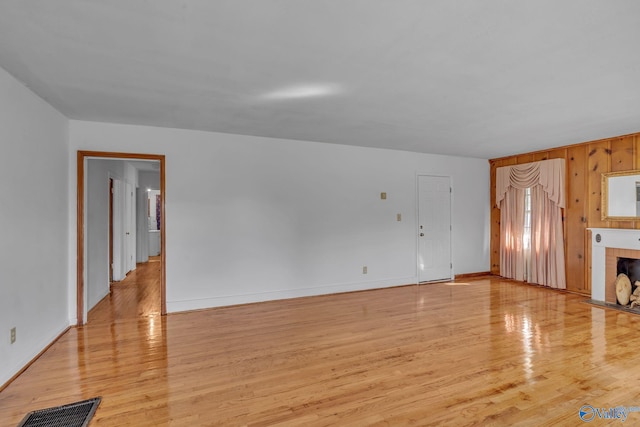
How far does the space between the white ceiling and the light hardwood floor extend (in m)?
2.40

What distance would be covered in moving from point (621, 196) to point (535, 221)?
4.23 feet

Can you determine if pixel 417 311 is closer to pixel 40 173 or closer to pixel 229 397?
pixel 229 397

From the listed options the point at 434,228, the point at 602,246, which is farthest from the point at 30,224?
the point at 602,246

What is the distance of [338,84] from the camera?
282 cm

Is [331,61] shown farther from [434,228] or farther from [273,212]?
[434,228]

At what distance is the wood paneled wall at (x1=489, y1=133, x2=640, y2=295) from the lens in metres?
4.66

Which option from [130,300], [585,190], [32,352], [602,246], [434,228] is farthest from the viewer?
[434,228]

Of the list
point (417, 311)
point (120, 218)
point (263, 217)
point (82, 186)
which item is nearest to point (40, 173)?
point (82, 186)

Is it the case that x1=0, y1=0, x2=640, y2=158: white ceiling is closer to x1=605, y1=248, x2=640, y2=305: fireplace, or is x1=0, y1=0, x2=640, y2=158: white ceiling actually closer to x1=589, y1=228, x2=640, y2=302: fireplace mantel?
x1=589, y1=228, x2=640, y2=302: fireplace mantel

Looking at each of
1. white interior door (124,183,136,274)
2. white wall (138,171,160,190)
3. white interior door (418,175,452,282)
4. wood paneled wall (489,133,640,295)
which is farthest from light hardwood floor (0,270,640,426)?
white wall (138,171,160,190)

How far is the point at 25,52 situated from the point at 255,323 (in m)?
3.19

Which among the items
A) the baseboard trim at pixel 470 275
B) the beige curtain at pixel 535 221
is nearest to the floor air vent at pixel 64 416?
the baseboard trim at pixel 470 275

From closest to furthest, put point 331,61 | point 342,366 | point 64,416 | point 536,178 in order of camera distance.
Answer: point 64,416 → point 331,61 → point 342,366 → point 536,178

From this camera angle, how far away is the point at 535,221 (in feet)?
19.0
